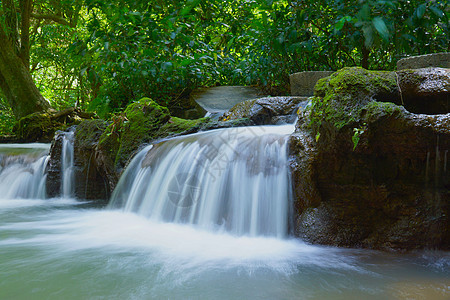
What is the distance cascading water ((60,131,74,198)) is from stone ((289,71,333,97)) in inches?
141

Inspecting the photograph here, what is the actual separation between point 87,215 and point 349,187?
9.81 feet

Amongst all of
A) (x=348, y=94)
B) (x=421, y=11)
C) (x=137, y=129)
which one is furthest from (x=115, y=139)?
(x=421, y=11)

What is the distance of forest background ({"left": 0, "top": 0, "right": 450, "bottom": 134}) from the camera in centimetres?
423

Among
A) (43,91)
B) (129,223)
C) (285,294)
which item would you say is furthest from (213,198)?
(43,91)

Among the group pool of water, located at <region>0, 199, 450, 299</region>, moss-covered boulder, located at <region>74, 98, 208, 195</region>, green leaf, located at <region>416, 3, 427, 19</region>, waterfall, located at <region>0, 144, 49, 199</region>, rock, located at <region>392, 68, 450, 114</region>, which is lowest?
pool of water, located at <region>0, 199, 450, 299</region>

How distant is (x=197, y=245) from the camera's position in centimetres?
293

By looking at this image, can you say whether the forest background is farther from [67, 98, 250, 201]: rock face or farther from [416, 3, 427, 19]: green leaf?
[67, 98, 250, 201]: rock face

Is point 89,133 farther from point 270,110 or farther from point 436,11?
point 436,11

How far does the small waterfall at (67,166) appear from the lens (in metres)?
5.70

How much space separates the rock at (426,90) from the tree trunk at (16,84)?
9168 mm

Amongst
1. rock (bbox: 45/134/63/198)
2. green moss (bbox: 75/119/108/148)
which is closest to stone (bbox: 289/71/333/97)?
green moss (bbox: 75/119/108/148)

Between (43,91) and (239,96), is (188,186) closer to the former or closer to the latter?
(239,96)

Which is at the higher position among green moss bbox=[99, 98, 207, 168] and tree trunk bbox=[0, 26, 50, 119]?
tree trunk bbox=[0, 26, 50, 119]

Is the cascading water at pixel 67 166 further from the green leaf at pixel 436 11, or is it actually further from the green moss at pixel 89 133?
the green leaf at pixel 436 11
